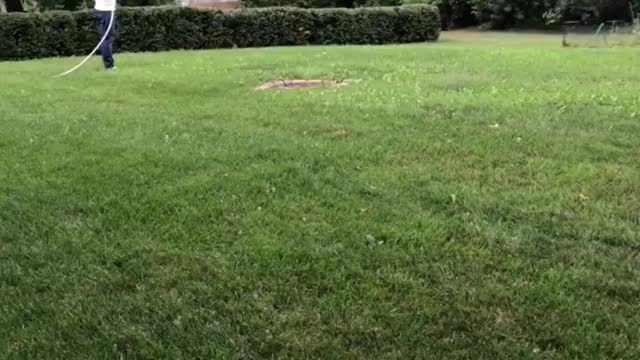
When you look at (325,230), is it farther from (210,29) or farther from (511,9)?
(511,9)

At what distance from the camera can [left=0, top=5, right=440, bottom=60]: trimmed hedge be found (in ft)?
59.3

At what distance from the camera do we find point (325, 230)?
424 centimetres

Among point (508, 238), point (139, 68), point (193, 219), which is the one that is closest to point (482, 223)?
point (508, 238)

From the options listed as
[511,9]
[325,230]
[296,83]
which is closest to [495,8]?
[511,9]

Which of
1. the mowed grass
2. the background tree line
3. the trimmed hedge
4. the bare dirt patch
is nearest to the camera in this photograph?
the mowed grass

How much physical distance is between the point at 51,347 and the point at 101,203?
5.97ft

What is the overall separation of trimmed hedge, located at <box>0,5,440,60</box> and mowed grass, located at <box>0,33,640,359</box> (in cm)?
1075

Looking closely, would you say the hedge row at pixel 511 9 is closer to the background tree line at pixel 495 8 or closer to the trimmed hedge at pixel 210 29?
the background tree line at pixel 495 8

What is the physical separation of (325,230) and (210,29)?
16.8 metres

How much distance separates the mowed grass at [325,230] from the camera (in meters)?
3.17

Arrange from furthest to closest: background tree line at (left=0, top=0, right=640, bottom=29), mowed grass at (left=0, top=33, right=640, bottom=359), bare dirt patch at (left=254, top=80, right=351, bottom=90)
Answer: background tree line at (left=0, top=0, right=640, bottom=29)
bare dirt patch at (left=254, top=80, right=351, bottom=90)
mowed grass at (left=0, top=33, right=640, bottom=359)

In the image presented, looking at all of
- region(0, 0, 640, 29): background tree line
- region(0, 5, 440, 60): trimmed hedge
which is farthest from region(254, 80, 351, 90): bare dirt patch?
region(0, 0, 640, 29): background tree line

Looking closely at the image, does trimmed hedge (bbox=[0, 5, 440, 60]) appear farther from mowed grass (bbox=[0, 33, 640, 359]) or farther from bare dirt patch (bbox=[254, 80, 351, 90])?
mowed grass (bbox=[0, 33, 640, 359])

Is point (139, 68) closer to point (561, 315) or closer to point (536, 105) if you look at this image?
point (536, 105)
